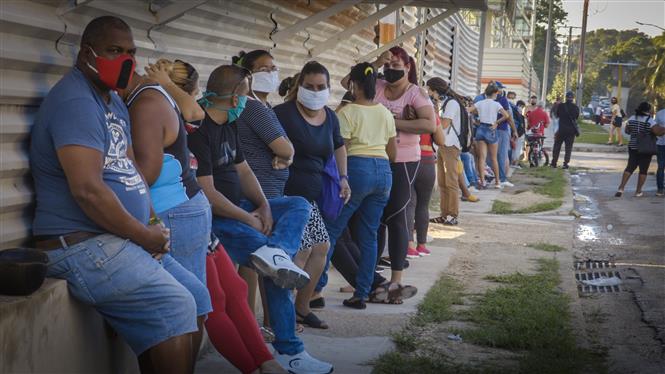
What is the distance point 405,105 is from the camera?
8.47 metres

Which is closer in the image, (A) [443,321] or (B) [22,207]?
(B) [22,207]

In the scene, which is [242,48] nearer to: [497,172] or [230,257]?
Answer: [230,257]

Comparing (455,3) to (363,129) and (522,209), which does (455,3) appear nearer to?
(363,129)

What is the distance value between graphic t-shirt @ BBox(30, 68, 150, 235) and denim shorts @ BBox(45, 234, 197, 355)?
106mm

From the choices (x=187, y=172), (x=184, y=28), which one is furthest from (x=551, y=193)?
(x=187, y=172)

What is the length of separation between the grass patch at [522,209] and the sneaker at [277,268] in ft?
33.9

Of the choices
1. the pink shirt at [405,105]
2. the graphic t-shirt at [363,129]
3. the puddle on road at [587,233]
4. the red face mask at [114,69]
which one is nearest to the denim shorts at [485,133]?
the puddle on road at [587,233]

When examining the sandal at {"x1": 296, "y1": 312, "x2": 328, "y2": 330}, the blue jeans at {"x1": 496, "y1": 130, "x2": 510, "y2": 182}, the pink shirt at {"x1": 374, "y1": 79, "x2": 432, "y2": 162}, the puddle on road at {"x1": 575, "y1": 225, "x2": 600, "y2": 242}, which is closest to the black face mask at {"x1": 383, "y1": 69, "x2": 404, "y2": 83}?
the pink shirt at {"x1": 374, "y1": 79, "x2": 432, "y2": 162}

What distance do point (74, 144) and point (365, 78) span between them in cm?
372

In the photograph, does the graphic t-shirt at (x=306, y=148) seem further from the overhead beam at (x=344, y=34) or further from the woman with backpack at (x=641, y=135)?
the woman with backpack at (x=641, y=135)

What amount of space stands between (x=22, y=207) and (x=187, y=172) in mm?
850

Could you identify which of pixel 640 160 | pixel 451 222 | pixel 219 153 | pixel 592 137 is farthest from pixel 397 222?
pixel 592 137

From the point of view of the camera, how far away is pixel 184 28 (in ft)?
23.1

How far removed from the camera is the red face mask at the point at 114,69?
14.1 feet
